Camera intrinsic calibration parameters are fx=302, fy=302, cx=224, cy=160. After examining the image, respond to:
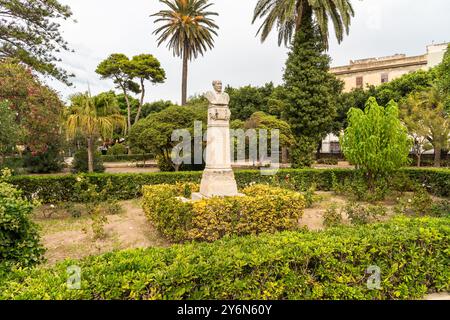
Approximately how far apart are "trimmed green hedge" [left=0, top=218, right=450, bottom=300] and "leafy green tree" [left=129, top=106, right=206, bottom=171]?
16.0 meters

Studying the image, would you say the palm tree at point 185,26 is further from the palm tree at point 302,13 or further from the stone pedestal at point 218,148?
the stone pedestal at point 218,148

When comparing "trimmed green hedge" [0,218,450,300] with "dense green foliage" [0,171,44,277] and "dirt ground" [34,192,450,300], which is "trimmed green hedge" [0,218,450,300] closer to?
"dense green foliage" [0,171,44,277]

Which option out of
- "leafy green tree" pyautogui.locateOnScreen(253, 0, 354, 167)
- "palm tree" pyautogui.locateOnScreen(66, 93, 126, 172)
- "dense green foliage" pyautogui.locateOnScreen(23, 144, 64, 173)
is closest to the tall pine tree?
"leafy green tree" pyautogui.locateOnScreen(253, 0, 354, 167)

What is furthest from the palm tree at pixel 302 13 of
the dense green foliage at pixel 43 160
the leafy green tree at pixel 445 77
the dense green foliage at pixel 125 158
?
the dense green foliage at pixel 125 158

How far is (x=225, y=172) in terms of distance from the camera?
9398mm

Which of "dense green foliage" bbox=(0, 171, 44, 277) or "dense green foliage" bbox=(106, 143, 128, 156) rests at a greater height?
"dense green foliage" bbox=(106, 143, 128, 156)

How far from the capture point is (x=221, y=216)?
7.67m

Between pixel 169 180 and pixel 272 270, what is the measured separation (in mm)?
11189

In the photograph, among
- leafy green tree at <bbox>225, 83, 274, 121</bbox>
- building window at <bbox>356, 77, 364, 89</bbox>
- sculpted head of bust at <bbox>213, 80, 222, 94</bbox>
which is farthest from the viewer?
building window at <bbox>356, 77, 364, 89</bbox>

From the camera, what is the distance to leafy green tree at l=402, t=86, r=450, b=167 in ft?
79.5

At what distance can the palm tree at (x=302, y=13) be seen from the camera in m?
20.2

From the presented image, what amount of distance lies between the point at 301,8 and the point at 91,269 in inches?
890

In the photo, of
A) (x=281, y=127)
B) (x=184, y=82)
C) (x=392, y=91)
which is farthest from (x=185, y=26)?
(x=392, y=91)

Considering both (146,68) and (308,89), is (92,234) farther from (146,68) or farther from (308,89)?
(146,68)
